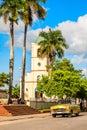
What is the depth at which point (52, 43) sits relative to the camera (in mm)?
74625

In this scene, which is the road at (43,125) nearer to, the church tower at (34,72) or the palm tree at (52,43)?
the palm tree at (52,43)

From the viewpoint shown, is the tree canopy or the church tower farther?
the church tower

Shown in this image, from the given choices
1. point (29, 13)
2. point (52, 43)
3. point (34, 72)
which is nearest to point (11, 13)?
point (29, 13)

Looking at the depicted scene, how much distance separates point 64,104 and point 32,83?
60093mm

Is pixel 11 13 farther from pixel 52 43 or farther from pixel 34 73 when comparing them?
pixel 34 73

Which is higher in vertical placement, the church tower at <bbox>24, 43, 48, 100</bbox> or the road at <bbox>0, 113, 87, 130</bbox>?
the church tower at <bbox>24, 43, 48, 100</bbox>

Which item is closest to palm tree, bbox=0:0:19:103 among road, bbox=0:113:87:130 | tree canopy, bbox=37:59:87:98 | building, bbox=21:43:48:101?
tree canopy, bbox=37:59:87:98

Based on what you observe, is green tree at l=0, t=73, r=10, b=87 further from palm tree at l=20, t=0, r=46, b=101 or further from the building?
the building

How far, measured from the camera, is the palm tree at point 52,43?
73562 millimetres

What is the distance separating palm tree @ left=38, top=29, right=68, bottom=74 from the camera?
73.6 meters

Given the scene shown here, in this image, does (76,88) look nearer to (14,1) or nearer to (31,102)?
(31,102)

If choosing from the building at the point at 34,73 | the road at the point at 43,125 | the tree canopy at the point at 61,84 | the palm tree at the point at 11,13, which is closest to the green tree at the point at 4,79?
the palm tree at the point at 11,13

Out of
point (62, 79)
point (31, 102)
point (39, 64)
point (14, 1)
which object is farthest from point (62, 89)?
point (39, 64)

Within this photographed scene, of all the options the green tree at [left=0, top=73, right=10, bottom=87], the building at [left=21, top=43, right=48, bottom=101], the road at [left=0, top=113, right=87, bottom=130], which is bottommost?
the road at [left=0, top=113, right=87, bottom=130]
